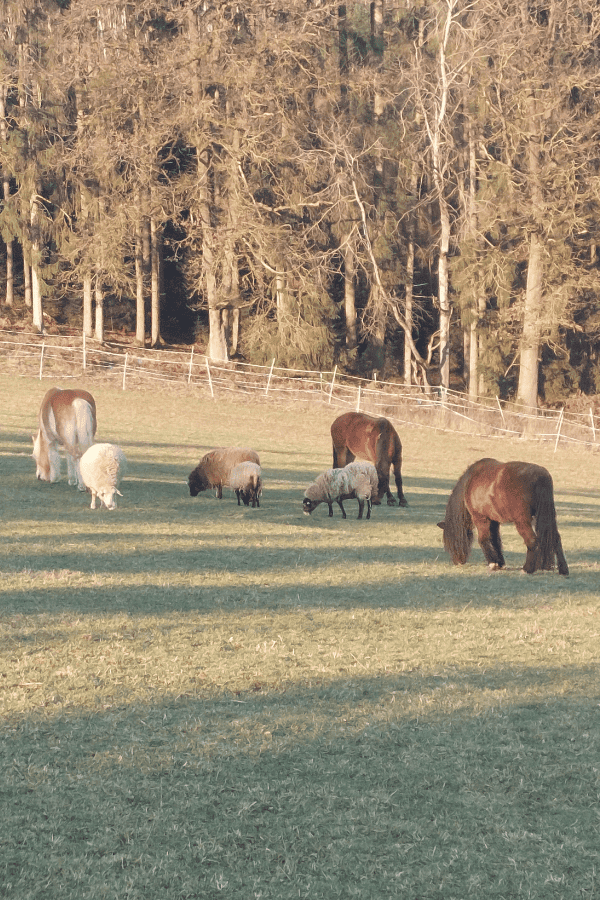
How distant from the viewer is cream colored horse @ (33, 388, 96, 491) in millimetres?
15016

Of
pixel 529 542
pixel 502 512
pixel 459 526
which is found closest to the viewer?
pixel 502 512

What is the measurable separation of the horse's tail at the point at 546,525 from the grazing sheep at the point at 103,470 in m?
5.98

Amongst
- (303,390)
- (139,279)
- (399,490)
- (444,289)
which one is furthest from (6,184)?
(399,490)

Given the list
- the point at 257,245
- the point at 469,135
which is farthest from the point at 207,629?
the point at 469,135

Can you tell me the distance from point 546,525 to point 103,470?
622cm

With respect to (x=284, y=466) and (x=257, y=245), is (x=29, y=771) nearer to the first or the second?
(x=284, y=466)

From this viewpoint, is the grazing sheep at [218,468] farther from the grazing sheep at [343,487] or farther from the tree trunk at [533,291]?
the tree trunk at [533,291]

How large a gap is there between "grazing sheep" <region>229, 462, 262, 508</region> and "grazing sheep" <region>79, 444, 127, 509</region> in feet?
7.10

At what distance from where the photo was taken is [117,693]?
19.7ft

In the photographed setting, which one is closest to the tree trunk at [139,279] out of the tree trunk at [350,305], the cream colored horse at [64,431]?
the tree trunk at [350,305]

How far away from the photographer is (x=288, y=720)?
565cm

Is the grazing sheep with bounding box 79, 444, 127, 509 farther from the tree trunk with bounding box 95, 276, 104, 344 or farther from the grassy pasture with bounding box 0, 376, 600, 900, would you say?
the tree trunk with bounding box 95, 276, 104, 344

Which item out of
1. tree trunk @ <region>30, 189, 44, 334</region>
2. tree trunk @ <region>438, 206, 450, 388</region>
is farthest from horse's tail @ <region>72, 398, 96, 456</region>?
tree trunk @ <region>30, 189, 44, 334</region>

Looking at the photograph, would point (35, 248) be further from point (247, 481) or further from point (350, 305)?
point (247, 481)
